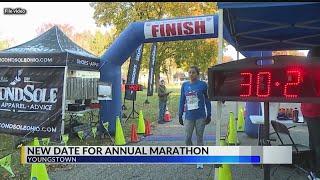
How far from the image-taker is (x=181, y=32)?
8.37 m

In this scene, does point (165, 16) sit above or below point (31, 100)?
above

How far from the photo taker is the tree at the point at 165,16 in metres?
27.1

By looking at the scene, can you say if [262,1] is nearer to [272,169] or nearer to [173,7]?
[272,169]

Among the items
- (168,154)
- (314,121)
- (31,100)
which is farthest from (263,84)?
(31,100)

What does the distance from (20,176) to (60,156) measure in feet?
6.70

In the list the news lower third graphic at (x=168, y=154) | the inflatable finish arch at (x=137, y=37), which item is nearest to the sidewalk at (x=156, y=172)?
the news lower third graphic at (x=168, y=154)

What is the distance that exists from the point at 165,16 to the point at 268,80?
994 inches

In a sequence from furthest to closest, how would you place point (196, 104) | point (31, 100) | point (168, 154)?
point (31, 100)
point (196, 104)
point (168, 154)

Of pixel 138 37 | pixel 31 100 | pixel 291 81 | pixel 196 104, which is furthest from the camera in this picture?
pixel 138 37

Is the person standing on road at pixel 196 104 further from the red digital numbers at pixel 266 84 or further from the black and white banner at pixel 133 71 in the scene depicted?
the black and white banner at pixel 133 71

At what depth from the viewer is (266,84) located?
3584mm

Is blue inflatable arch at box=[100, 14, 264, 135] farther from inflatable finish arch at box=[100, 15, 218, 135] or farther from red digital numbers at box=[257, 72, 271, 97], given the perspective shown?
red digital numbers at box=[257, 72, 271, 97]

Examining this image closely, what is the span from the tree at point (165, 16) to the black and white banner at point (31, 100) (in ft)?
63.6

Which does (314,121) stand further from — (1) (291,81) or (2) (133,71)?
(2) (133,71)
